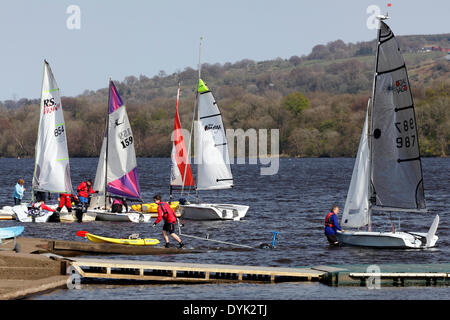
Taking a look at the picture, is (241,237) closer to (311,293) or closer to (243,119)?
(311,293)

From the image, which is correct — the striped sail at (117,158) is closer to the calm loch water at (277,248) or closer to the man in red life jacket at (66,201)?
the man in red life jacket at (66,201)

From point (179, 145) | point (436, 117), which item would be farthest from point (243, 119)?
point (179, 145)

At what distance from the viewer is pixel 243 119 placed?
187 meters

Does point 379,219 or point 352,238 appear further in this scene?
point 379,219

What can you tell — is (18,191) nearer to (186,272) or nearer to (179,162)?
(179,162)

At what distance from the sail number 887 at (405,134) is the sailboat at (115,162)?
54.4 feet

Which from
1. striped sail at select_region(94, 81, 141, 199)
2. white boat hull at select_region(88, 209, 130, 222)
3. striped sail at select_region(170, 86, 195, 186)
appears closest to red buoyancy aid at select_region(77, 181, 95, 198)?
striped sail at select_region(94, 81, 141, 199)

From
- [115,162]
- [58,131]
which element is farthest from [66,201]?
[58,131]

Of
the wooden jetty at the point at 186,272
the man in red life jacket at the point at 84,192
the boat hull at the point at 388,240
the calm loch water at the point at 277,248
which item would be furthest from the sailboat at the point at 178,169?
the wooden jetty at the point at 186,272

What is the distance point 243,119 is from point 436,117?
47.0 m

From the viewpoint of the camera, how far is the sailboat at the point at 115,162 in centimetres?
4391

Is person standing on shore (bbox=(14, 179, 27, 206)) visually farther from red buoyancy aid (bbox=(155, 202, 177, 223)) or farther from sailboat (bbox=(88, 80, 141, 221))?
red buoyancy aid (bbox=(155, 202, 177, 223))

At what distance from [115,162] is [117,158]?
251 mm

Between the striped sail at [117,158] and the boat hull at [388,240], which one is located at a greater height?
the striped sail at [117,158]
